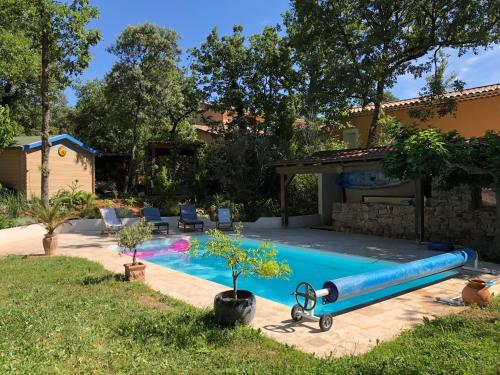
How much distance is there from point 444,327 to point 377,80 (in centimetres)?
1341

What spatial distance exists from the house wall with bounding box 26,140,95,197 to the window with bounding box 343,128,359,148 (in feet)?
49.5

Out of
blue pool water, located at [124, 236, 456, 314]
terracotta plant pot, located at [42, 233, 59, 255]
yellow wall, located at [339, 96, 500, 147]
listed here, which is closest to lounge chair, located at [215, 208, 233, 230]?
blue pool water, located at [124, 236, 456, 314]

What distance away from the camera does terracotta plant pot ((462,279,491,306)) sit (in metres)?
6.63

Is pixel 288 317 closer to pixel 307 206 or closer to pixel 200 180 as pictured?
pixel 307 206

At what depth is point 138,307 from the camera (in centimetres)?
664

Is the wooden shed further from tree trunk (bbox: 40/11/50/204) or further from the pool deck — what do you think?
the pool deck

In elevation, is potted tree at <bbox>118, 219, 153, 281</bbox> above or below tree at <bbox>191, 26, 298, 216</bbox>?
below

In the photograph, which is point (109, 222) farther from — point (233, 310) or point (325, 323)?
point (325, 323)

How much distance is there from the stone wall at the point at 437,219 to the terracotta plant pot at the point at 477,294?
6.58m

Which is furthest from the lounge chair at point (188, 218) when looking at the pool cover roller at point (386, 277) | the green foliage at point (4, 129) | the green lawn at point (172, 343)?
the pool cover roller at point (386, 277)

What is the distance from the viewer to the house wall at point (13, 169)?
1991cm

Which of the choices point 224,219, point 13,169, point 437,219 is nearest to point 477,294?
point 437,219

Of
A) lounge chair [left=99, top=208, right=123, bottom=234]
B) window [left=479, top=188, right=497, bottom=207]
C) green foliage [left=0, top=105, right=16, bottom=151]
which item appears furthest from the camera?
lounge chair [left=99, top=208, right=123, bottom=234]

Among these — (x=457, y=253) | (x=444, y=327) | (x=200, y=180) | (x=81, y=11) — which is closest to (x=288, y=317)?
(x=444, y=327)
